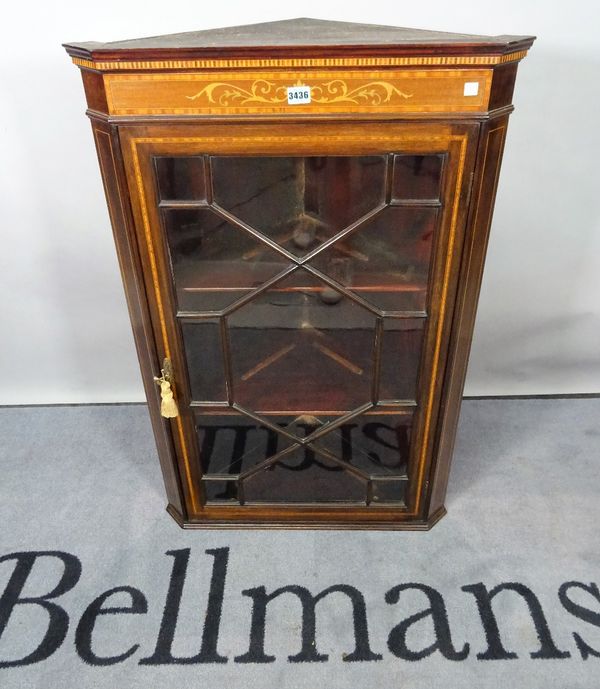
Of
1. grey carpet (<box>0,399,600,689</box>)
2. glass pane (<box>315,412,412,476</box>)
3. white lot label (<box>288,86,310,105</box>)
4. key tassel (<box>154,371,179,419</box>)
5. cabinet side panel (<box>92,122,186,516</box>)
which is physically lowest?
grey carpet (<box>0,399,600,689</box>)

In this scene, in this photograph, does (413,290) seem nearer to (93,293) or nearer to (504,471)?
(504,471)

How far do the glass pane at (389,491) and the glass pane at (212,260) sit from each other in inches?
21.1

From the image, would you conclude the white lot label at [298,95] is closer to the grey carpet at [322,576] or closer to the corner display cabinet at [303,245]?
the corner display cabinet at [303,245]

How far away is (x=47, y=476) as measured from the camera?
1468 millimetres

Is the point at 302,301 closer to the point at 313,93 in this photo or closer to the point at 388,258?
the point at 388,258

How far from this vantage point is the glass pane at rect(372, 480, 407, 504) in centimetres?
127

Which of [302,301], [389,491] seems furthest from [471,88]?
[389,491]

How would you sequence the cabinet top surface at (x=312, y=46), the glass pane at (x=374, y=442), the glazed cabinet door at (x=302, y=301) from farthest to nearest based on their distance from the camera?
the glass pane at (x=374, y=442) → the glazed cabinet door at (x=302, y=301) → the cabinet top surface at (x=312, y=46)

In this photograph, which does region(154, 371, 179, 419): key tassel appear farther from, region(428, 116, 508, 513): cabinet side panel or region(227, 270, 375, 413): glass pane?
region(428, 116, 508, 513): cabinet side panel

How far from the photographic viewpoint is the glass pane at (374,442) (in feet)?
3.85

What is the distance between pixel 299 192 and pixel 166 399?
17.6 inches

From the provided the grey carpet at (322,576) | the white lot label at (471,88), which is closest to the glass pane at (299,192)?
the white lot label at (471,88)

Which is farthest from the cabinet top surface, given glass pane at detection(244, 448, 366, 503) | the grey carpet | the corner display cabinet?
the grey carpet

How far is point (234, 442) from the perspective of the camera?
121cm
